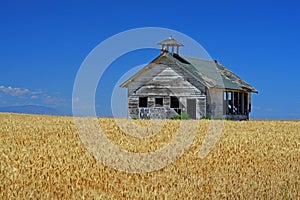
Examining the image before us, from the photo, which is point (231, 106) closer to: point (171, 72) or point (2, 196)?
point (171, 72)

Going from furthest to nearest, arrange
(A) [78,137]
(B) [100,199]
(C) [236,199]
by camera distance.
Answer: (A) [78,137] < (C) [236,199] < (B) [100,199]

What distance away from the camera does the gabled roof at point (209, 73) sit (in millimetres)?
38062

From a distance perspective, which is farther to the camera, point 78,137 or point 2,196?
point 78,137

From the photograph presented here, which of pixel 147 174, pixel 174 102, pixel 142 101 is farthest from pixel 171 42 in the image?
pixel 147 174

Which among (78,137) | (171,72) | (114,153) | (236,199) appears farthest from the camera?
(171,72)

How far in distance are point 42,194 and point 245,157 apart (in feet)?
21.6

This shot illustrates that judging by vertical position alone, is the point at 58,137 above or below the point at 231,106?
below

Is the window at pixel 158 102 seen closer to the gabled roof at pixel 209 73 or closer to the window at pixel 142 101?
the window at pixel 142 101

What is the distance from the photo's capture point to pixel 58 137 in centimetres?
1611

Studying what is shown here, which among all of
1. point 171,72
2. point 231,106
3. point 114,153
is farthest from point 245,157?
point 231,106

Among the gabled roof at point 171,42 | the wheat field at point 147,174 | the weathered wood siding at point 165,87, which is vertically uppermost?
the gabled roof at point 171,42

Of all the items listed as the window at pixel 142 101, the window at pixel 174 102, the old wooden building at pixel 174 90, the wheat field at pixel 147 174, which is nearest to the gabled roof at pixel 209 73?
the old wooden building at pixel 174 90

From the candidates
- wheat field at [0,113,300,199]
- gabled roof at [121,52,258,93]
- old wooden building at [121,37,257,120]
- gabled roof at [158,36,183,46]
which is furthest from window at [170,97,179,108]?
wheat field at [0,113,300,199]

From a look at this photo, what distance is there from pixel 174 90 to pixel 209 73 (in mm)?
5370
